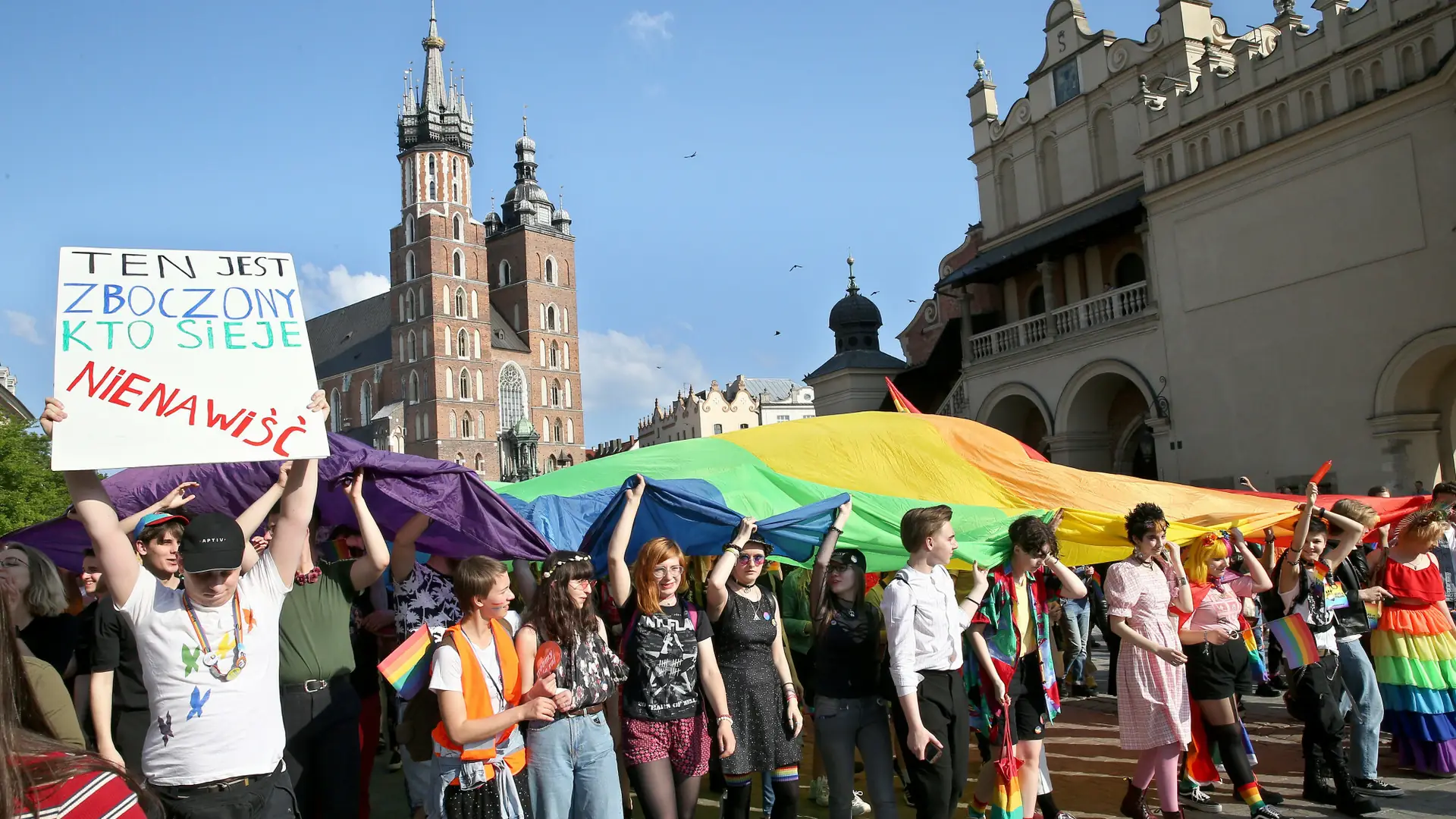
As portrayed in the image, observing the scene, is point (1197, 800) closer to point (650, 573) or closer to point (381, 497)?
point (650, 573)

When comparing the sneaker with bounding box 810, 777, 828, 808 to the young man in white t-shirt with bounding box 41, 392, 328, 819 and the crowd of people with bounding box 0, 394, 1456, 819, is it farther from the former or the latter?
the young man in white t-shirt with bounding box 41, 392, 328, 819

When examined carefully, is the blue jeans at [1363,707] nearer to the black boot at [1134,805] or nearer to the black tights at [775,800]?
the black boot at [1134,805]

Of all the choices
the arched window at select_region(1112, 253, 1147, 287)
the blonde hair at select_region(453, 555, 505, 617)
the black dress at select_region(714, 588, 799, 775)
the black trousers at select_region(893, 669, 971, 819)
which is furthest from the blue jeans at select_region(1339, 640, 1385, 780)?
the arched window at select_region(1112, 253, 1147, 287)

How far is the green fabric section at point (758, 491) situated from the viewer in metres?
7.71

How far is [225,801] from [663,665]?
6.96ft

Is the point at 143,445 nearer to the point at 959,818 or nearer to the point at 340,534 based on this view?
the point at 340,534

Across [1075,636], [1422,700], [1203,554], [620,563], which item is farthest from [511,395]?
[620,563]

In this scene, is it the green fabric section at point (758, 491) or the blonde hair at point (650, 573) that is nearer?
the blonde hair at point (650, 573)

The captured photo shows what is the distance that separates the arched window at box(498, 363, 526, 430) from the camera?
301 feet

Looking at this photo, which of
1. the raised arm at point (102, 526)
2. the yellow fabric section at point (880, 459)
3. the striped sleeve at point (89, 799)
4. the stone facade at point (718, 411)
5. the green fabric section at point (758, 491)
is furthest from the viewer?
the stone facade at point (718, 411)

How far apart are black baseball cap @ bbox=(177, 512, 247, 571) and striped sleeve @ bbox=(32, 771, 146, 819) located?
2.02 metres

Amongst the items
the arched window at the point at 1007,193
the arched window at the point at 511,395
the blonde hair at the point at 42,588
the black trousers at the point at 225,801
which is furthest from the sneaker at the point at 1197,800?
the arched window at the point at 511,395

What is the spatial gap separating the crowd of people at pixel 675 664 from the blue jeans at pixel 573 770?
14 mm

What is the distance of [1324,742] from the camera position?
682 centimetres
